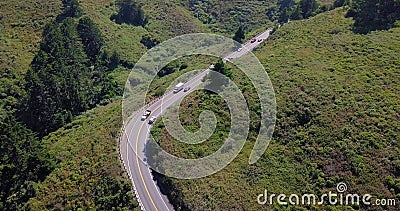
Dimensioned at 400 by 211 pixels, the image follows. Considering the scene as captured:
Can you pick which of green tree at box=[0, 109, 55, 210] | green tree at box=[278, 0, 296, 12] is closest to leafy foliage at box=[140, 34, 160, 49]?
green tree at box=[278, 0, 296, 12]

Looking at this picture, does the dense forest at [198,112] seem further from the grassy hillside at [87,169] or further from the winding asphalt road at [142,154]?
the winding asphalt road at [142,154]

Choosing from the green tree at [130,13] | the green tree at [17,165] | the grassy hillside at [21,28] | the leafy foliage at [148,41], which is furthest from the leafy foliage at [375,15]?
the grassy hillside at [21,28]

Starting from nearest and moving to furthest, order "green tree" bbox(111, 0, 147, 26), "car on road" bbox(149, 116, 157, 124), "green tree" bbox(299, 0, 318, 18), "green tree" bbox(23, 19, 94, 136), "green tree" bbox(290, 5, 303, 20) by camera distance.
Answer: "car on road" bbox(149, 116, 157, 124) → "green tree" bbox(23, 19, 94, 136) → "green tree" bbox(299, 0, 318, 18) → "green tree" bbox(290, 5, 303, 20) → "green tree" bbox(111, 0, 147, 26)

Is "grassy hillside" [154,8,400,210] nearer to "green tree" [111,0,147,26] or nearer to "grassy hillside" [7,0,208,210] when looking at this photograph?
"grassy hillside" [7,0,208,210]

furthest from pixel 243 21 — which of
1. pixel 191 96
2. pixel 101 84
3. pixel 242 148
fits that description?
pixel 242 148

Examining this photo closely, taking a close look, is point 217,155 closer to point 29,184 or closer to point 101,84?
point 29,184

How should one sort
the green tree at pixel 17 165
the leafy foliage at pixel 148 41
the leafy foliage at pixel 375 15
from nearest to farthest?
1. the green tree at pixel 17 165
2. the leafy foliage at pixel 375 15
3. the leafy foliage at pixel 148 41

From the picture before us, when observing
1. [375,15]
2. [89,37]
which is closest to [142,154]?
[375,15]
